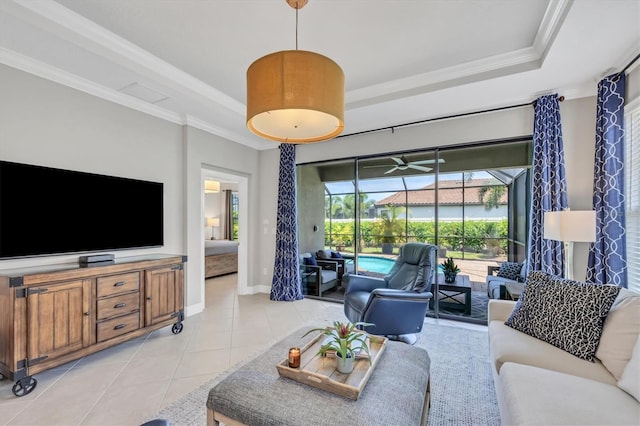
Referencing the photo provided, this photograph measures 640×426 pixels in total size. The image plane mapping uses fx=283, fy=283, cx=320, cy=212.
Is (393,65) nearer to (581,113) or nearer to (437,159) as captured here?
(437,159)

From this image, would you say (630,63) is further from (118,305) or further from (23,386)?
(23,386)

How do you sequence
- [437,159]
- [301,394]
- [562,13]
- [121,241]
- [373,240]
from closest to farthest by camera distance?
[301,394]
[562,13]
[121,241]
[437,159]
[373,240]

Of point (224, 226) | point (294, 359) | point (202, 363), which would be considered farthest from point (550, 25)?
point (224, 226)

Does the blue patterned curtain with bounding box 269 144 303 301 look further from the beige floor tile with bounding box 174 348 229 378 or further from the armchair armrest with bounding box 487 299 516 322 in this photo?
the armchair armrest with bounding box 487 299 516 322

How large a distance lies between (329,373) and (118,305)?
2.40 m

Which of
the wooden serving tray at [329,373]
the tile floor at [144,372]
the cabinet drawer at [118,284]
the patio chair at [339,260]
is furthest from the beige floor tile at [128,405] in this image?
the patio chair at [339,260]

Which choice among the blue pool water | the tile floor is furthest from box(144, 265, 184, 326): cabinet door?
A: the blue pool water

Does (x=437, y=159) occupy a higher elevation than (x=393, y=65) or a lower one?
lower

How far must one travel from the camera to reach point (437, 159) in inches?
157

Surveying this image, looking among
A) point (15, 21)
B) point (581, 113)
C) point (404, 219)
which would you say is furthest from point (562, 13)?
point (15, 21)

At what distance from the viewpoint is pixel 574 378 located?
1.55 metres

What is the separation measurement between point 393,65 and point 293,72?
74.9 inches

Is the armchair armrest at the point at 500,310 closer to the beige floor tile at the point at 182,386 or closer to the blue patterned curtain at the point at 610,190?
the blue patterned curtain at the point at 610,190

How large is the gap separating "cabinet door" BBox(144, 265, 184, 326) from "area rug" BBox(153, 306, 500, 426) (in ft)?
4.04
